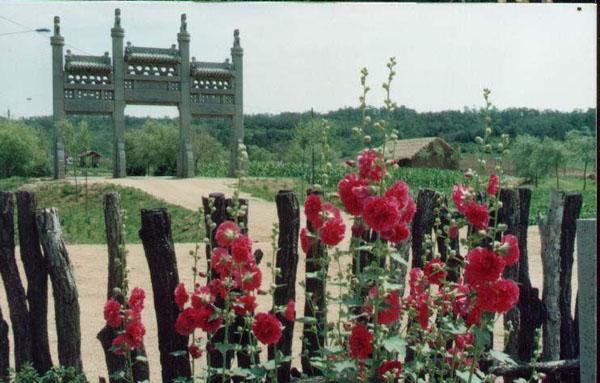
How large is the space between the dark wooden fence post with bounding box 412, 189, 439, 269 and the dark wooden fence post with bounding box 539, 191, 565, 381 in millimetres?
664

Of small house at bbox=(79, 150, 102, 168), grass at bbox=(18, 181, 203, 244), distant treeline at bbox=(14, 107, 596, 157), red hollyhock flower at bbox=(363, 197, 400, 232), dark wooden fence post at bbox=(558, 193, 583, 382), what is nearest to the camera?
red hollyhock flower at bbox=(363, 197, 400, 232)

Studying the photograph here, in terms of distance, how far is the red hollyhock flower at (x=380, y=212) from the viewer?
205cm

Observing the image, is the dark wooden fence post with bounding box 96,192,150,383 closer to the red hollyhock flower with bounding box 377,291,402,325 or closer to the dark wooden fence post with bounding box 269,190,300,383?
the dark wooden fence post with bounding box 269,190,300,383

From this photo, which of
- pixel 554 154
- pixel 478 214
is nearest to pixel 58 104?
pixel 478 214

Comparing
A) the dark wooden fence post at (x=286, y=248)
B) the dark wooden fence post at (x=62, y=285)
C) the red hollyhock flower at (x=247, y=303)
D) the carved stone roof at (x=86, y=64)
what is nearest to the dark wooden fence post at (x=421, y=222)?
the dark wooden fence post at (x=286, y=248)

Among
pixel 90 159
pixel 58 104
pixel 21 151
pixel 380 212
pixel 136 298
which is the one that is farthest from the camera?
pixel 90 159

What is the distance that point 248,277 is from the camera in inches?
93.2

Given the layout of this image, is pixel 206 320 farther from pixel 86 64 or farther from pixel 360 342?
pixel 86 64

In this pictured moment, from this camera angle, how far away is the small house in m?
12.0

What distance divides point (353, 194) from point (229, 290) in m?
0.58

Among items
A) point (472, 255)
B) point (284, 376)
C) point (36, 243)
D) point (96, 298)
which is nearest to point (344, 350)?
point (472, 255)

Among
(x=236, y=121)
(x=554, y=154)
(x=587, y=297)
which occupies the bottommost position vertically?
(x=587, y=297)

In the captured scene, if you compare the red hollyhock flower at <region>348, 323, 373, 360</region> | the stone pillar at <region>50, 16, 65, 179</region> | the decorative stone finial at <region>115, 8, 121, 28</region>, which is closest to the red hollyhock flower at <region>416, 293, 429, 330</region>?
the red hollyhock flower at <region>348, 323, 373, 360</region>

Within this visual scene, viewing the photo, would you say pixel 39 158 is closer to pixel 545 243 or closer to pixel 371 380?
pixel 545 243
